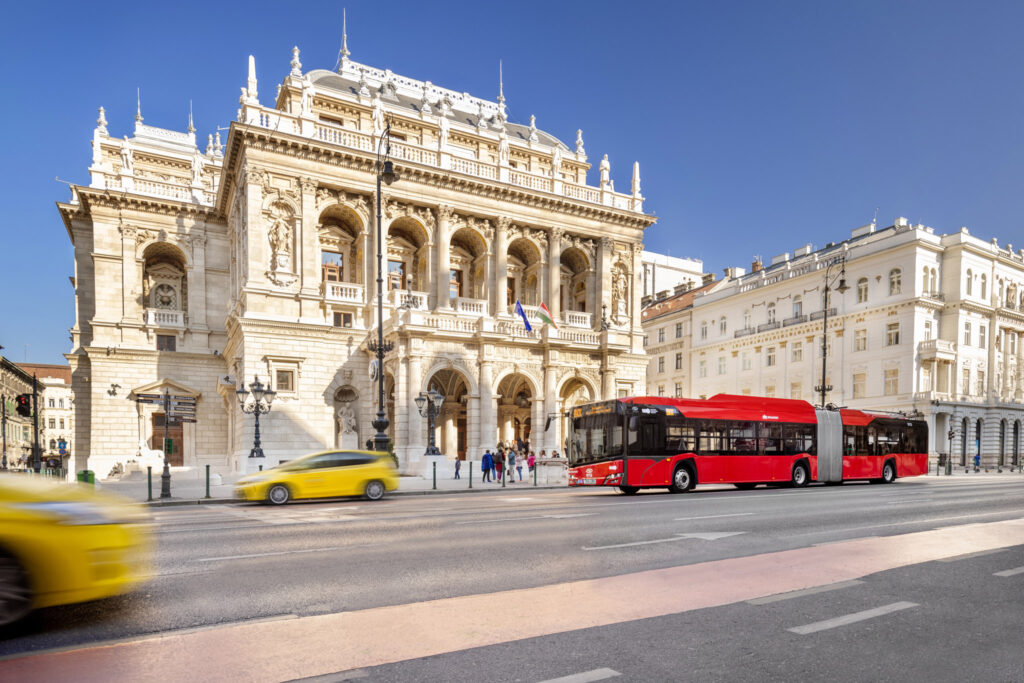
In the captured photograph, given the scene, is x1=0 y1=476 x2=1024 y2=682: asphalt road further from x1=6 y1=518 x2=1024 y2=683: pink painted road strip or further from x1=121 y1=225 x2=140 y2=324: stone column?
x1=121 y1=225 x2=140 y2=324: stone column

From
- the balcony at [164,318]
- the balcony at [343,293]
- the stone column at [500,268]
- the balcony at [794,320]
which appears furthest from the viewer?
the balcony at [794,320]

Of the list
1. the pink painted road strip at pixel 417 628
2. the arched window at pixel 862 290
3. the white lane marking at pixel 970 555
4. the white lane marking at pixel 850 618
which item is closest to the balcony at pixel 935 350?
the arched window at pixel 862 290

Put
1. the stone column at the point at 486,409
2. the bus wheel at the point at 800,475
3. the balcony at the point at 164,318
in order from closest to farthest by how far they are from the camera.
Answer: the bus wheel at the point at 800,475
the stone column at the point at 486,409
the balcony at the point at 164,318

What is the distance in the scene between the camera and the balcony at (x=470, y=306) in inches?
1421

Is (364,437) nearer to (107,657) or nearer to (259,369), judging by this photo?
(259,369)

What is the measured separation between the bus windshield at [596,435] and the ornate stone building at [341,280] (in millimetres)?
12065

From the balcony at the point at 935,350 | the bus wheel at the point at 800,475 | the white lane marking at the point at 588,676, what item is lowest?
the bus wheel at the point at 800,475

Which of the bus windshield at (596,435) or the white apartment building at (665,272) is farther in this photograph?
the white apartment building at (665,272)

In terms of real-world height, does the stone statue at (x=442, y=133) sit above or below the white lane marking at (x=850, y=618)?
above

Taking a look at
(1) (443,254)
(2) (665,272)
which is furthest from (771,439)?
(2) (665,272)

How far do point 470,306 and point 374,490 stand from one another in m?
21.6

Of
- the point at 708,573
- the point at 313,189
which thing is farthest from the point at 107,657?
the point at 313,189

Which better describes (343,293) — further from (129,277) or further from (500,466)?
(129,277)

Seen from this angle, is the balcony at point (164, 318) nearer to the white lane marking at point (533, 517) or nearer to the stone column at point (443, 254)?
the stone column at point (443, 254)
